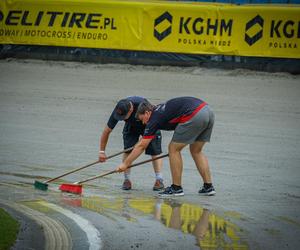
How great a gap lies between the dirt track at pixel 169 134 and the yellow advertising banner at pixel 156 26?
78 cm

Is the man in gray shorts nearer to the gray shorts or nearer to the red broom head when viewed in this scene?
the gray shorts

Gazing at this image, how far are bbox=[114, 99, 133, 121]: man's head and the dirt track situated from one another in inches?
43.1

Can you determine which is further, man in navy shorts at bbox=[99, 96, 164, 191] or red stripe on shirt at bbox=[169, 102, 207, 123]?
man in navy shorts at bbox=[99, 96, 164, 191]

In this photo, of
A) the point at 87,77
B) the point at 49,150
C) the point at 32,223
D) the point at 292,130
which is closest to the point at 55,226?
the point at 32,223

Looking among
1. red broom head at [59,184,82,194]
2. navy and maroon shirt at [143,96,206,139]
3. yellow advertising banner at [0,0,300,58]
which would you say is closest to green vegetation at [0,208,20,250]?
red broom head at [59,184,82,194]

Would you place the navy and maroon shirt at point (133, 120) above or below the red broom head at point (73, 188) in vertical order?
above

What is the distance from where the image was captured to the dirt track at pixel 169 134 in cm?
1180

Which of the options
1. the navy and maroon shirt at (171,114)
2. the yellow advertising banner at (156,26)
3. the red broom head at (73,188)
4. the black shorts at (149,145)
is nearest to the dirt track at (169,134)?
the red broom head at (73,188)

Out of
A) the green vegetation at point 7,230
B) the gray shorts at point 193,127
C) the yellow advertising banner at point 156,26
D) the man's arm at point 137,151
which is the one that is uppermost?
the yellow advertising banner at point 156,26

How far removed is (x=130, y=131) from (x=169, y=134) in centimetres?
557

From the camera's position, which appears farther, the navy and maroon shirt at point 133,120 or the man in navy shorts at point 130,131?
the navy and maroon shirt at point 133,120

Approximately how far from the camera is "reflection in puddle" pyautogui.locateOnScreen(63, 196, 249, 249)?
9.52m

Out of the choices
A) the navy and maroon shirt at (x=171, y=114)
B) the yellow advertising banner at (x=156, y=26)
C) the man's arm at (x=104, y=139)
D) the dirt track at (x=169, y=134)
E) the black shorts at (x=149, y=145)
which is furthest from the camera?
the yellow advertising banner at (x=156, y=26)

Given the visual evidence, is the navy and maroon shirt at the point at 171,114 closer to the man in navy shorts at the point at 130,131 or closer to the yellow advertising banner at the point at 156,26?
the man in navy shorts at the point at 130,131
